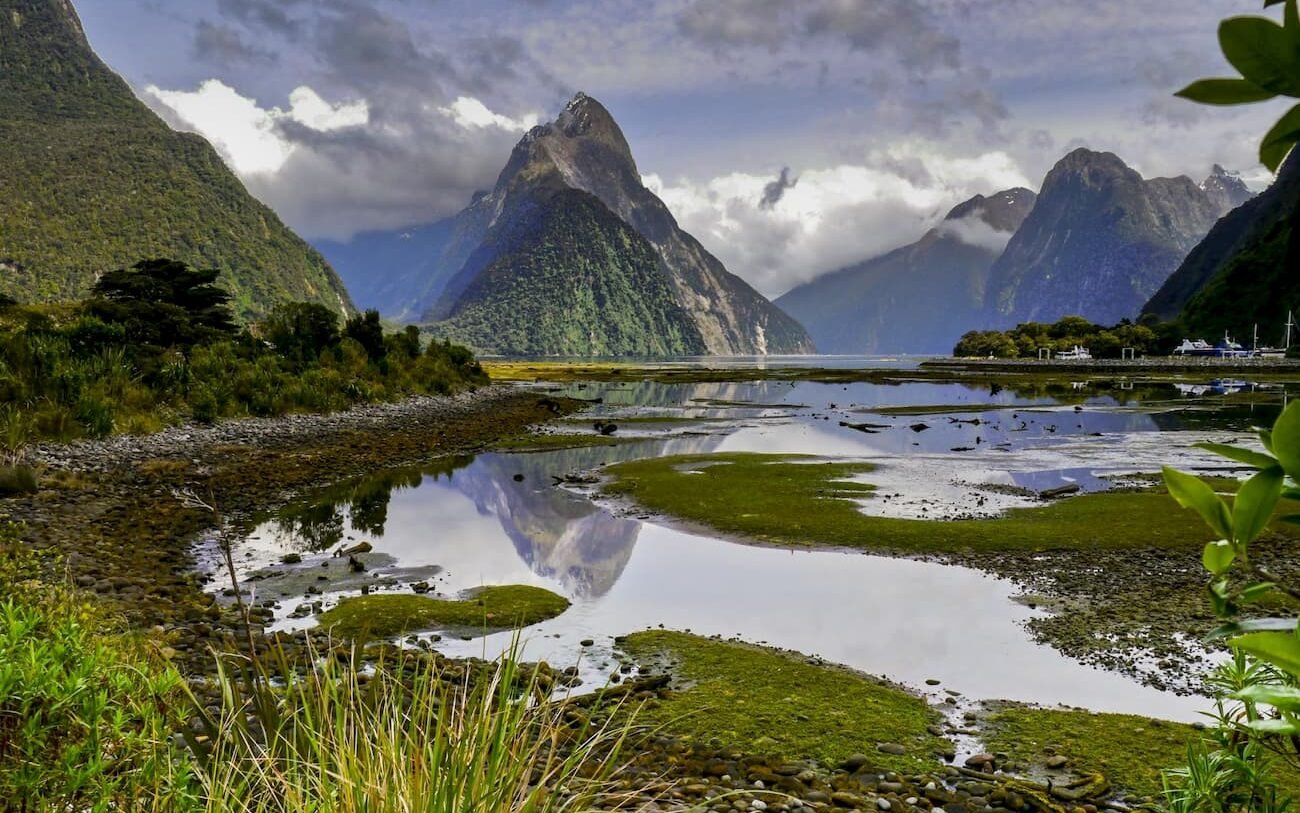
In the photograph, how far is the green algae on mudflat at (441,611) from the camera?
11.8 metres

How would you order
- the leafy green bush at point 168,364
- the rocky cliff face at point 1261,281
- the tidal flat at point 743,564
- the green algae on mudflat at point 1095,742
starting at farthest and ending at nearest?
1. the rocky cliff face at point 1261,281
2. the leafy green bush at point 168,364
3. the tidal flat at point 743,564
4. the green algae on mudflat at point 1095,742

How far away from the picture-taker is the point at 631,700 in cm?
888

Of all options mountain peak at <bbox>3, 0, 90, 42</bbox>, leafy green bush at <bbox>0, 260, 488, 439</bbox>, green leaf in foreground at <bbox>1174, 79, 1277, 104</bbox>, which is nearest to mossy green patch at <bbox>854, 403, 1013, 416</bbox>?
leafy green bush at <bbox>0, 260, 488, 439</bbox>

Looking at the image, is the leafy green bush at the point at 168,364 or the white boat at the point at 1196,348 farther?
the white boat at the point at 1196,348

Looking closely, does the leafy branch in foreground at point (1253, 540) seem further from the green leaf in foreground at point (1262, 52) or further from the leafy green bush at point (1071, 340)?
the leafy green bush at point (1071, 340)

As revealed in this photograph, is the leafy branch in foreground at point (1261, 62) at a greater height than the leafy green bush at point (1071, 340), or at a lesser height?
lesser

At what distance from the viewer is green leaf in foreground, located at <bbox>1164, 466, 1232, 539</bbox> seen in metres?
1.13

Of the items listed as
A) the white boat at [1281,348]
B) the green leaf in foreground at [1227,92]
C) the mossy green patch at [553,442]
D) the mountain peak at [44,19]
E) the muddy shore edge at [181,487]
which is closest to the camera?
the green leaf in foreground at [1227,92]

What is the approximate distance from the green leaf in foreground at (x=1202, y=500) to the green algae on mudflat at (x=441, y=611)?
1106cm

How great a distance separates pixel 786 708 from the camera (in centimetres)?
873

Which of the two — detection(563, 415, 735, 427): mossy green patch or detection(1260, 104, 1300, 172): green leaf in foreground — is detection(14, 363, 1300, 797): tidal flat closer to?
detection(1260, 104, 1300, 172): green leaf in foreground

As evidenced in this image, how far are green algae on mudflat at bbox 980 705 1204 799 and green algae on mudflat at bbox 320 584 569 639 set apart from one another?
22.1ft

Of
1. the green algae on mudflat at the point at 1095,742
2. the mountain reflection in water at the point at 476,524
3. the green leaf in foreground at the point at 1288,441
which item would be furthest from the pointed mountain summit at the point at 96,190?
the green leaf in foreground at the point at 1288,441

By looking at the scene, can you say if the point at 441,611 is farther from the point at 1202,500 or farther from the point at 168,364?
the point at 168,364
